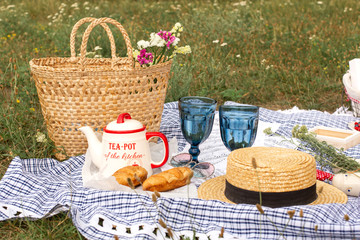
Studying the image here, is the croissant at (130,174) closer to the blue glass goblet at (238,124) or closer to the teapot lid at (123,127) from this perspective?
the teapot lid at (123,127)

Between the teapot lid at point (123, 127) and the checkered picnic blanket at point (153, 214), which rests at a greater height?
the teapot lid at point (123, 127)

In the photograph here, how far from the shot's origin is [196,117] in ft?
7.72

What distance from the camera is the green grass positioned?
11.6 feet

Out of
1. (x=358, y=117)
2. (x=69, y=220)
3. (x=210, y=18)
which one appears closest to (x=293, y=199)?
(x=69, y=220)

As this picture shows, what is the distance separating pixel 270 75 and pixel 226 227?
308cm

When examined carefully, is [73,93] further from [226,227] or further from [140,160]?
[226,227]

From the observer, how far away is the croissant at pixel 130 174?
2176mm

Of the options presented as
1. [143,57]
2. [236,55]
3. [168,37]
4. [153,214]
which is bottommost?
[236,55]

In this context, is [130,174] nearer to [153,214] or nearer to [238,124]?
[153,214]

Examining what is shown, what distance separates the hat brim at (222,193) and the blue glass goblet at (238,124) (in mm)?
240

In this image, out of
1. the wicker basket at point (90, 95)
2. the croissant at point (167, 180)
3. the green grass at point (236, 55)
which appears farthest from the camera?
the green grass at point (236, 55)

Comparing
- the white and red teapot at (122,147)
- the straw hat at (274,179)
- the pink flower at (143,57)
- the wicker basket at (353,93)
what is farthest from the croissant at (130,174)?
the wicker basket at (353,93)

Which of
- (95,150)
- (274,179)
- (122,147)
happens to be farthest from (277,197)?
(95,150)

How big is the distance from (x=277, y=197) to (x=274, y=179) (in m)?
0.09
